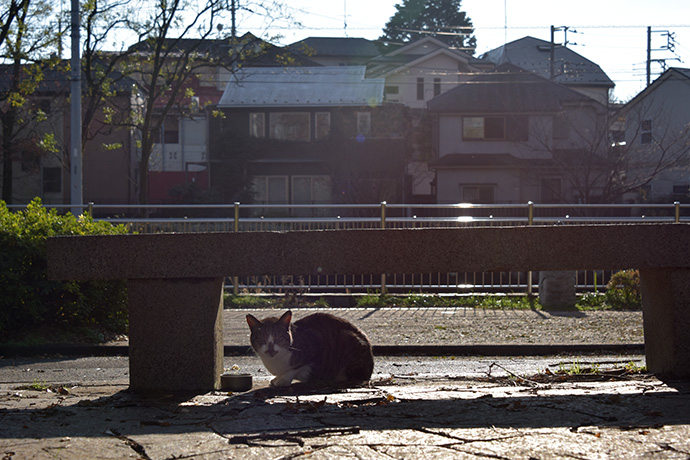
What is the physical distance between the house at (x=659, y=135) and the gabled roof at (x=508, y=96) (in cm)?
316

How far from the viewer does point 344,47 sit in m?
67.8

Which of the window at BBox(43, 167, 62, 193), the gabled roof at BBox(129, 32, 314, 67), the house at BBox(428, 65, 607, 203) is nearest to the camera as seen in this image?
the gabled roof at BBox(129, 32, 314, 67)

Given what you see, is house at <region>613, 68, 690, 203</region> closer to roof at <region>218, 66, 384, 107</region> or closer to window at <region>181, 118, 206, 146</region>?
roof at <region>218, 66, 384, 107</region>

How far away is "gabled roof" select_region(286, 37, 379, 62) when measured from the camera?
217 feet

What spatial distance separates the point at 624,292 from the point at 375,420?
361 inches

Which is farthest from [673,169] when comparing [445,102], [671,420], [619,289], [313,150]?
[671,420]

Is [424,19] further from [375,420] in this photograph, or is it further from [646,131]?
[375,420]

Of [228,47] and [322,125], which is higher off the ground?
[228,47]

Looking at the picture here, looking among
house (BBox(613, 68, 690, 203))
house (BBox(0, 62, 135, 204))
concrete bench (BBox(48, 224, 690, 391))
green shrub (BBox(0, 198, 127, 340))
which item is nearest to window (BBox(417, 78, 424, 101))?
house (BBox(613, 68, 690, 203))

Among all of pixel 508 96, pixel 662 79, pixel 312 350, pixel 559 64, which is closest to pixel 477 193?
pixel 508 96

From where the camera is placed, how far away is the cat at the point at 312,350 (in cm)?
558

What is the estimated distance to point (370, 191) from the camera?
3772 centimetres

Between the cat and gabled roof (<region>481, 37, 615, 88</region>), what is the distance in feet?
157

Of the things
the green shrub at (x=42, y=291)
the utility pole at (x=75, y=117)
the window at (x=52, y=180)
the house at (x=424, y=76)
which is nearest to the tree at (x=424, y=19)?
the house at (x=424, y=76)
